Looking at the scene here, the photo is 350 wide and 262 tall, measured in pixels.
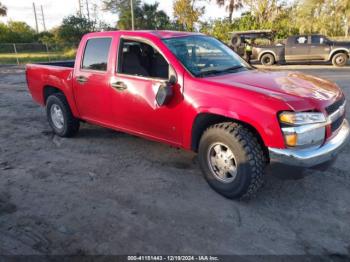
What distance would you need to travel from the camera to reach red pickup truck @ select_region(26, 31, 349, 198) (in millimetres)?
3061

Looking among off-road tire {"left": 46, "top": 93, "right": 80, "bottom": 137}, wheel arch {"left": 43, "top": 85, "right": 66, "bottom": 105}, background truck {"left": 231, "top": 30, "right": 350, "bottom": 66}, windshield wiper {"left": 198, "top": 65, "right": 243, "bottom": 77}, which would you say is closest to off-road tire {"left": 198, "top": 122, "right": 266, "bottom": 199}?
windshield wiper {"left": 198, "top": 65, "right": 243, "bottom": 77}

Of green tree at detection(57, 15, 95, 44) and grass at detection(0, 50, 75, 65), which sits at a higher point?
green tree at detection(57, 15, 95, 44)

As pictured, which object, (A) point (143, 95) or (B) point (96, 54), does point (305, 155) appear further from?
(B) point (96, 54)

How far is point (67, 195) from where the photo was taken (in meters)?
3.76

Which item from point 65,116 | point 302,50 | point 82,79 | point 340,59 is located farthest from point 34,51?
point 82,79

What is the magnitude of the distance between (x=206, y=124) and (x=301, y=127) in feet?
3.50

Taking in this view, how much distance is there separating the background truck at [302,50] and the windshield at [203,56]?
13436mm

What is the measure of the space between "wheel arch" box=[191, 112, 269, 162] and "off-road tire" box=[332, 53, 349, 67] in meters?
15.8

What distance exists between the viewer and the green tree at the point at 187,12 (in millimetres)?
34116

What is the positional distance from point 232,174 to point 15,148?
148 inches

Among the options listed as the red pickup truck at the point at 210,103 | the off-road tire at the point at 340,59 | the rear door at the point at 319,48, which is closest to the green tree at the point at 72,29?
the rear door at the point at 319,48

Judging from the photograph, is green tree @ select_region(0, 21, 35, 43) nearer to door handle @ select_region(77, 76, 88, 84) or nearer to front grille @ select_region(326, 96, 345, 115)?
door handle @ select_region(77, 76, 88, 84)

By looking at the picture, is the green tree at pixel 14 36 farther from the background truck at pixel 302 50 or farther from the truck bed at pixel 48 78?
the truck bed at pixel 48 78

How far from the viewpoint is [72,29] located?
3859 cm
